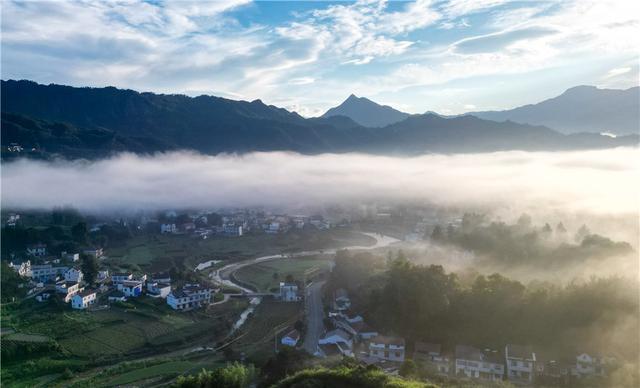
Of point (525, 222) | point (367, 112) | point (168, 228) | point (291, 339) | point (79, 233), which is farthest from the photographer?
point (367, 112)

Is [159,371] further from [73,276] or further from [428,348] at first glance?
[73,276]

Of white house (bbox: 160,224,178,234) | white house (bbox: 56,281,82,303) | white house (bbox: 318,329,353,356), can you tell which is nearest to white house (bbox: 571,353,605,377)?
white house (bbox: 318,329,353,356)

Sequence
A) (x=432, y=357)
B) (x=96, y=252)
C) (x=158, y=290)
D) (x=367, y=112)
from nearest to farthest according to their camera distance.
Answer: (x=432, y=357)
(x=158, y=290)
(x=96, y=252)
(x=367, y=112)

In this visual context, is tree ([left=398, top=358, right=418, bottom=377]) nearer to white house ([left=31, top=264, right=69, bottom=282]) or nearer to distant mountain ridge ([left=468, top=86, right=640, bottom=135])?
white house ([left=31, top=264, right=69, bottom=282])

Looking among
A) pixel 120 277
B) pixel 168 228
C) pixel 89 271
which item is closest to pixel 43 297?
pixel 89 271

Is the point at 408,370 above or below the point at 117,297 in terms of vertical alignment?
above
